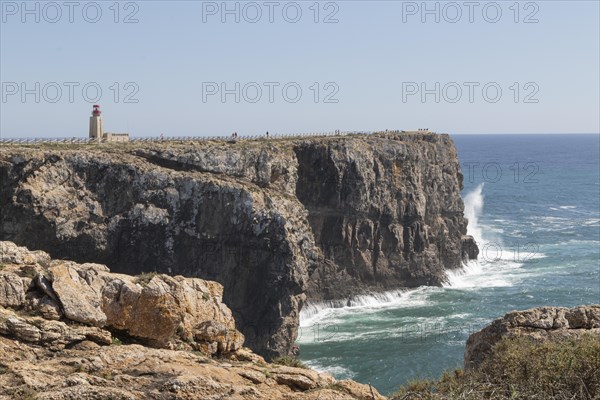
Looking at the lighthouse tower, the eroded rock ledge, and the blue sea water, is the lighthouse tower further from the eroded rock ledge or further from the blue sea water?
the eroded rock ledge

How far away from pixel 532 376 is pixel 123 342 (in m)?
13.8

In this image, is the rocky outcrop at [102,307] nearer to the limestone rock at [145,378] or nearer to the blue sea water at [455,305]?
the limestone rock at [145,378]

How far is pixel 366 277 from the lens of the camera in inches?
3231

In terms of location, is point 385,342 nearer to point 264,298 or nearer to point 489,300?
point 264,298

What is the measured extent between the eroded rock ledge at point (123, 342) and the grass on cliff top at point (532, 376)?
9.29 ft

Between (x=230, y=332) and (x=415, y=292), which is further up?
(x=230, y=332)

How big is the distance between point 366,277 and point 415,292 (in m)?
6.76

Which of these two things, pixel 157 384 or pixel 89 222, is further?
pixel 89 222

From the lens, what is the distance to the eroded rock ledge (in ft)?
68.2

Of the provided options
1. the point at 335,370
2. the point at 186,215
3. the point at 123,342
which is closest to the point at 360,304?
the point at 335,370

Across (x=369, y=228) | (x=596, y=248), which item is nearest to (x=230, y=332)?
(x=369, y=228)

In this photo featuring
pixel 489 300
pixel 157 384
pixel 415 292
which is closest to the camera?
pixel 157 384

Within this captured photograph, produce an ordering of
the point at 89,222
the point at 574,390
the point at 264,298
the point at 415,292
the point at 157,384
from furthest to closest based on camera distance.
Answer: the point at 415,292 < the point at 264,298 < the point at 89,222 < the point at 574,390 < the point at 157,384

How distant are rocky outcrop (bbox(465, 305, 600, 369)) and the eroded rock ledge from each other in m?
6.02
